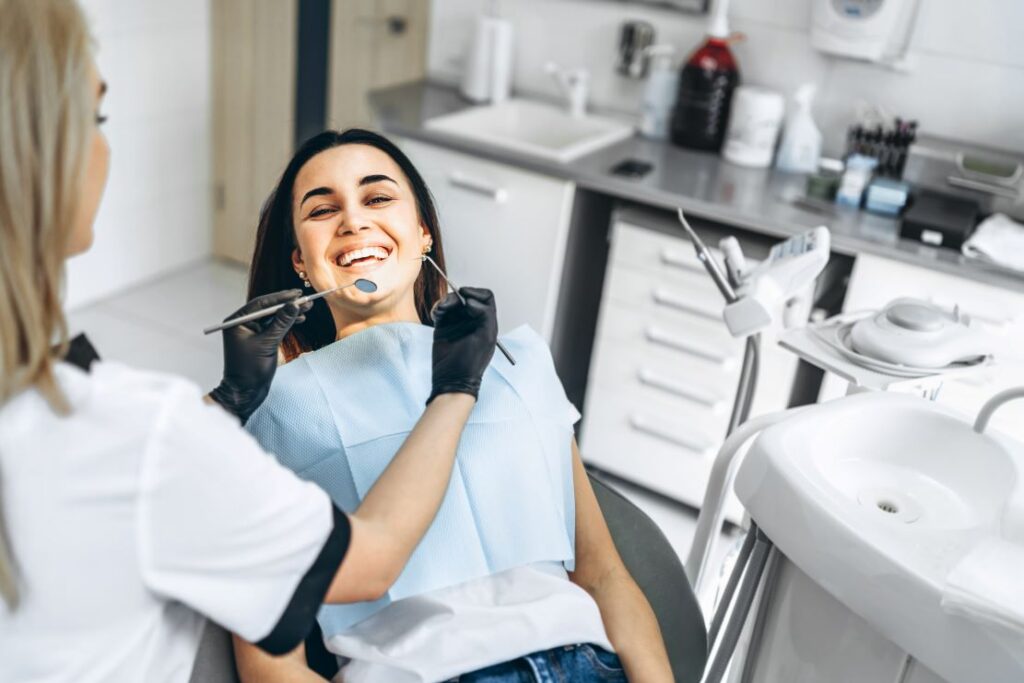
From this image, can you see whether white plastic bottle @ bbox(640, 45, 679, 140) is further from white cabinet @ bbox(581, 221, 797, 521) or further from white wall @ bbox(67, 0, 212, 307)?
white wall @ bbox(67, 0, 212, 307)

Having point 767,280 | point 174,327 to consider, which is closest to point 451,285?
point 767,280

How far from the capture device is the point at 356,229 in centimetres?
120

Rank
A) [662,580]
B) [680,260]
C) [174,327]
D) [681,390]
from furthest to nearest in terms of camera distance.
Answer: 1. [174,327]
2. [681,390]
3. [680,260]
4. [662,580]

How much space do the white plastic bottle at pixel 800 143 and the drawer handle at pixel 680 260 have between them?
A: 1.69ft

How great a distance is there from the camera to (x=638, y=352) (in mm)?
2547

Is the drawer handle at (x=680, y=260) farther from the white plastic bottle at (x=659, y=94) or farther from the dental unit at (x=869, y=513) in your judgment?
the dental unit at (x=869, y=513)

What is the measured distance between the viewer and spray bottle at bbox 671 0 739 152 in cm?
266

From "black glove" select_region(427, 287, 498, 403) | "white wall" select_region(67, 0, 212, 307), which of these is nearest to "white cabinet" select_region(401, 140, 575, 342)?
"white wall" select_region(67, 0, 212, 307)

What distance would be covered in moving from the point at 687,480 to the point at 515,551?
4.85 feet

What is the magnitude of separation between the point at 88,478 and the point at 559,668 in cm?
60

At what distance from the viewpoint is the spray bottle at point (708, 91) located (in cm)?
266

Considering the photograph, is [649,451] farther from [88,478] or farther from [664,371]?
[88,478]

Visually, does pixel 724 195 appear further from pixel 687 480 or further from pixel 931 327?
pixel 931 327

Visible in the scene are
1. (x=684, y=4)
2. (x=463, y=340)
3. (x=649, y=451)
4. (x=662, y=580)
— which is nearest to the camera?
(x=463, y=340)
